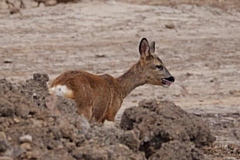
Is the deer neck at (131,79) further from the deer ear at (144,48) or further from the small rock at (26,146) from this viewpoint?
the small rock at (26,146)

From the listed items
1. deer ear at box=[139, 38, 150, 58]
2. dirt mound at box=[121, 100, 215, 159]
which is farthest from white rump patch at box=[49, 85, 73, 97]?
deer ear at box=[139, 38, 150, 58]

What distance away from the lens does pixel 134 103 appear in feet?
50.9

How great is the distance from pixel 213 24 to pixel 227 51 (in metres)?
2.47

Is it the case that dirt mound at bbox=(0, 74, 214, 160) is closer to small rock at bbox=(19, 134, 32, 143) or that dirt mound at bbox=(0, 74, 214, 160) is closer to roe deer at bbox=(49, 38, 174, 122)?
small rock at bbox=(19, 134, 32, 143)

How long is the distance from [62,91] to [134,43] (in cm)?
1003

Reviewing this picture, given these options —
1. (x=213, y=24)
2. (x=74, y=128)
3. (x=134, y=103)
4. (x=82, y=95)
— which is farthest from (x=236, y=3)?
(x=74, y=128)

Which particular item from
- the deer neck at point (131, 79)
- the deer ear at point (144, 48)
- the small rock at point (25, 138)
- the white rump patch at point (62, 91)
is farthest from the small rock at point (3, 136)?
the deer ear at point (144, 48)

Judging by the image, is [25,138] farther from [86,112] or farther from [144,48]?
[144,48]

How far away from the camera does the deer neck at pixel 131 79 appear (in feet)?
42.9

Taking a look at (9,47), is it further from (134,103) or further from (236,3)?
(236,3)

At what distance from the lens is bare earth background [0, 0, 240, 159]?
55.0 ft

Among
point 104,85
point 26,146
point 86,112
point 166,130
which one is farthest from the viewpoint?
point 104,85

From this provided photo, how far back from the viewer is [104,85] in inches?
460

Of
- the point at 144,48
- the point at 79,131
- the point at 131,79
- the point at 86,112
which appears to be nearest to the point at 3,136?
the point at 79,131
